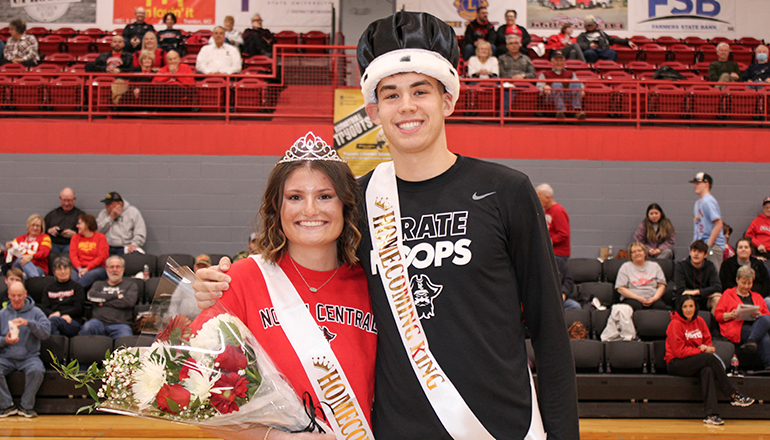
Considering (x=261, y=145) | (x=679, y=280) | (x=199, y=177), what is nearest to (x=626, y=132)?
(x=679, y=280)

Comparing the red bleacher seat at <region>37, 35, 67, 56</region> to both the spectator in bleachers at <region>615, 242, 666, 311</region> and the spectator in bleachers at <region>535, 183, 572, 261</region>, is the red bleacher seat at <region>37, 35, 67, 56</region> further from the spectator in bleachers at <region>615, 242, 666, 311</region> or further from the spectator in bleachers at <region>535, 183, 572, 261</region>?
the spectator in bleachers at <region>615, 242, 666, 311</region>

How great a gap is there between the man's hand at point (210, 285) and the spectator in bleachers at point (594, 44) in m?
10.5

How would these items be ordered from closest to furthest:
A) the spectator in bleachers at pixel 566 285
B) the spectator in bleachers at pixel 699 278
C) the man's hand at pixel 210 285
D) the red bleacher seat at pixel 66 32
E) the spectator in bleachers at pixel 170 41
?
the man's hand at pixel 210 285 → the spectator in bleachers at pixel 566 285 → the spectator in bleachers at pixel 699 278 → the spectator in bleachers at pixel 170 41 → the red bleacher seat at pixel 66 32

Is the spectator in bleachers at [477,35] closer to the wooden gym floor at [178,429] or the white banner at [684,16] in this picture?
the white banner at [684,16]

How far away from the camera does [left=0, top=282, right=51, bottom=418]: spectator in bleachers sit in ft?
17.9

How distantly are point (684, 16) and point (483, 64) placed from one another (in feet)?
20.0

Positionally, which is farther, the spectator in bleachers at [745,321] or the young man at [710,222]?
the young man at [710,222]

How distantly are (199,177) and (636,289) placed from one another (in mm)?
5461

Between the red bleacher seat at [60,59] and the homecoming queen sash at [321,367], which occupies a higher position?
the red bleacher seat at [60,59]

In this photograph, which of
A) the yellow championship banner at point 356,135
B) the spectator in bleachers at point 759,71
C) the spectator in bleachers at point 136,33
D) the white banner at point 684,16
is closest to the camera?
the yellow championship banner at point 356,135

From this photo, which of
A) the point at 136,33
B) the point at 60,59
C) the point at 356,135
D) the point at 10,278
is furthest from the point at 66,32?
the point at 10,278

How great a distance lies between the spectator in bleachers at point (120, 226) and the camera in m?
7.79

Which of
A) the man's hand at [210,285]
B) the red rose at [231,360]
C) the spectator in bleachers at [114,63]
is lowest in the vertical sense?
the red rose at [231,360]

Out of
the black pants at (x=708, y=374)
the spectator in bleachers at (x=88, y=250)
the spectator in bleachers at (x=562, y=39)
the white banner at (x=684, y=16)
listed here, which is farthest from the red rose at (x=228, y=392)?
the white banner at (x=684, y=16)
